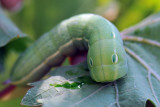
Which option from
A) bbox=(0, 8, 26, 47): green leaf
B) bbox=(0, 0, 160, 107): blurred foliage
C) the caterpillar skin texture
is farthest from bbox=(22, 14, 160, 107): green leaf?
bbox=(0, 0, 160, 107): blurred foliage

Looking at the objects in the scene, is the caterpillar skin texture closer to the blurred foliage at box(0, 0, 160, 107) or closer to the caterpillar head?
the caterpillar head

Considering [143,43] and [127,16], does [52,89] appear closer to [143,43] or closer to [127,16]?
[143,43]

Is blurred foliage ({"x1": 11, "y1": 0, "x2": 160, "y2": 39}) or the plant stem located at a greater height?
blurred foliage ({"x1": 11, "y1": 0, "x2": 160, "y2": 39})

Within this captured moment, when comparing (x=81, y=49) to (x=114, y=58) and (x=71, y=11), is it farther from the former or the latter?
(x=71, y=11)

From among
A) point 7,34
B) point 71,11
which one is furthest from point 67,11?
point 7,34

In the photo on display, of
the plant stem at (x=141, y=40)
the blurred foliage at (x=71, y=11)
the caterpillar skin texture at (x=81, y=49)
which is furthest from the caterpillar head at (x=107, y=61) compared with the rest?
the blurred foliage at (x=71, y=11)

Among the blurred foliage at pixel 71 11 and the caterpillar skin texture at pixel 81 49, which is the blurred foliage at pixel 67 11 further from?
the caterpillar skin texture at pixel 81 49
